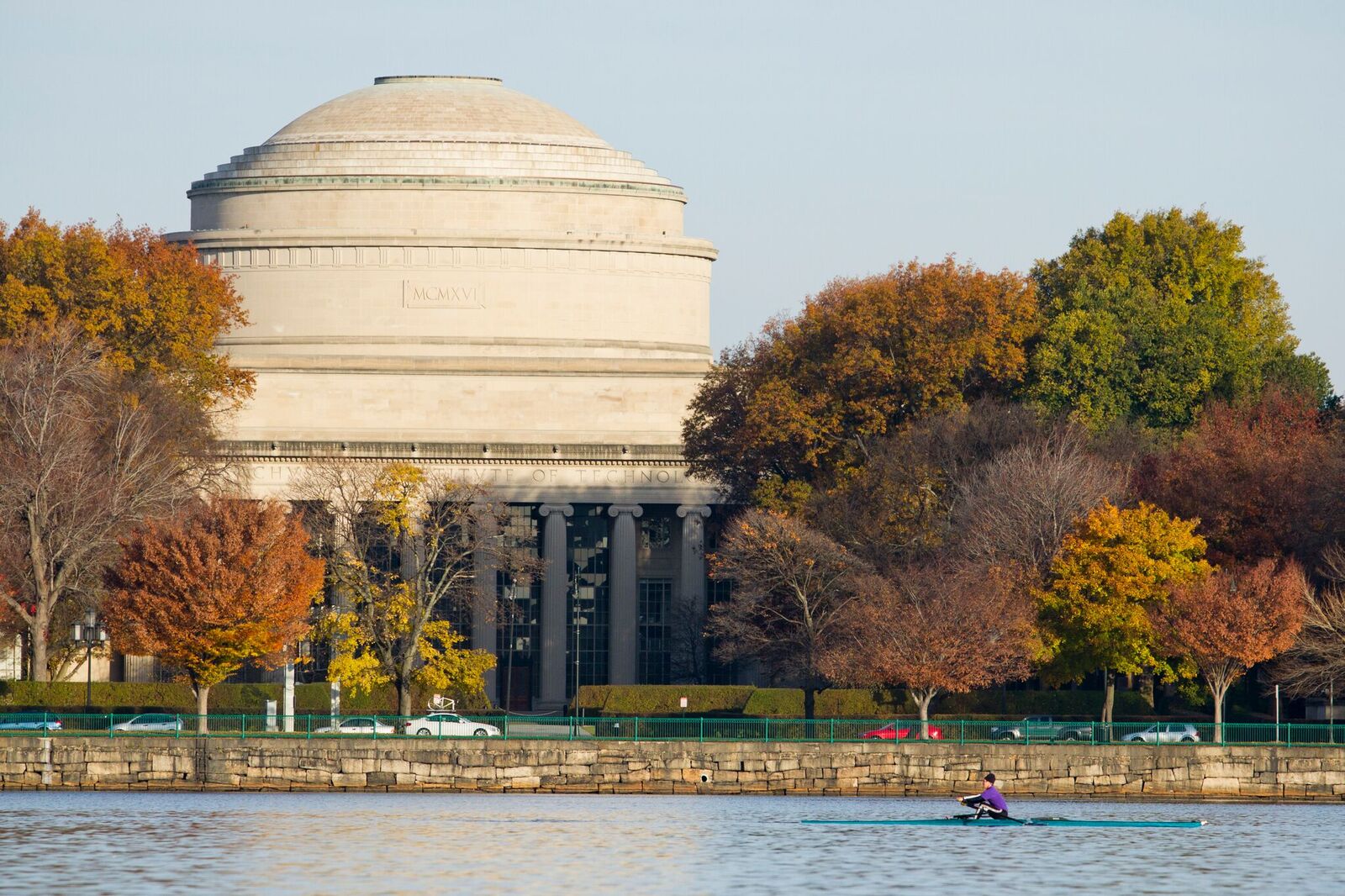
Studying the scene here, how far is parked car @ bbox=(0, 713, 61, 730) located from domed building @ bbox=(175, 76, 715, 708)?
32.4 meters

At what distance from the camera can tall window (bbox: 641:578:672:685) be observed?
4721 inches

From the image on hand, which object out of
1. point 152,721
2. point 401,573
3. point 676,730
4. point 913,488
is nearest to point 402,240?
point 401,573

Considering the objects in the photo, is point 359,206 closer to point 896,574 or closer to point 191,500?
point 191,500

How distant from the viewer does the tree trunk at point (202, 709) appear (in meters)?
79.2

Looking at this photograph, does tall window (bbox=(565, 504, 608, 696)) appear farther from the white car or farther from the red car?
the red car

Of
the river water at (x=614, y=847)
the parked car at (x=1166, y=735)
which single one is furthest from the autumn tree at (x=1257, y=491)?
the river water at (x=614, y=847)

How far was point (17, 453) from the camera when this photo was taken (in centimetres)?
9244

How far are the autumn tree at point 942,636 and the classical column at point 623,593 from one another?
2849cm

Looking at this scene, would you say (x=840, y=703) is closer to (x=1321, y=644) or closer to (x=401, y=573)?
(x=401, y=573)

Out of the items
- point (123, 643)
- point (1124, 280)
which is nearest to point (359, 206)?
point (1124, 280)

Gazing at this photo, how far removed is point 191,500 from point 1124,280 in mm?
41132

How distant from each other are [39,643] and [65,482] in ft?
17.0

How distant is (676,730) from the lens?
269 ft

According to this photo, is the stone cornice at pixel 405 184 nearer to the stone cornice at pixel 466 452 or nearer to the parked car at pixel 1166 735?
the stone cornice at pixel 466 452
